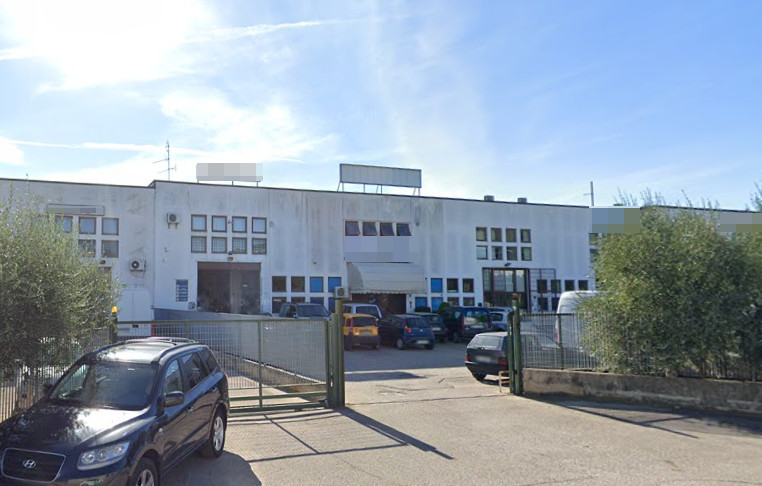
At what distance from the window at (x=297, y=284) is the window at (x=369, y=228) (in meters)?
4.79

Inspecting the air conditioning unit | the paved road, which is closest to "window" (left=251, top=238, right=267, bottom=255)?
the air conditioning unit

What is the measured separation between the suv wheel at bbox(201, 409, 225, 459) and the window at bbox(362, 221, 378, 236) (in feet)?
91.9

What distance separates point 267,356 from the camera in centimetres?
1108

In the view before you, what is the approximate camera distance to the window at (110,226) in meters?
30.1

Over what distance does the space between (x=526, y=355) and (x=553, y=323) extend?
3.00ft

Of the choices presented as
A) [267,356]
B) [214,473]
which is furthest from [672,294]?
[214,473]

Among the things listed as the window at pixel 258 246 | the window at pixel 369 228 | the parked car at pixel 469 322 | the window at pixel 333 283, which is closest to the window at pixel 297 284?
the window at pixel 333 283

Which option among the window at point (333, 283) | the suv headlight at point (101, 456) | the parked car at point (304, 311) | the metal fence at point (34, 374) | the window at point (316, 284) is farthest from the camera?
the window at point (333, 283)

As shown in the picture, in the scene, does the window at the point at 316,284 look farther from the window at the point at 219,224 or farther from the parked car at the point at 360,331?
the parked car at the point at 360,331

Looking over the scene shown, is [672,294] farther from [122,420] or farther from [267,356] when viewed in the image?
[122,420]

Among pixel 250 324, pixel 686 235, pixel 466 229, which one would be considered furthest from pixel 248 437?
pixel 466 229

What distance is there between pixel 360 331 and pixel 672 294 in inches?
567

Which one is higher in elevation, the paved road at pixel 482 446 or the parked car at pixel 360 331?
the parked car at pixel 360 331

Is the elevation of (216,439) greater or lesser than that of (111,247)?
lesser
